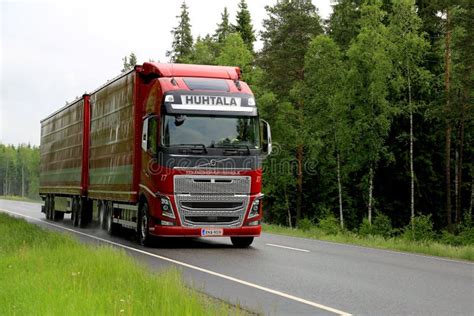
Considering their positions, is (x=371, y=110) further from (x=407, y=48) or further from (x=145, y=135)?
(x=145, y=135)

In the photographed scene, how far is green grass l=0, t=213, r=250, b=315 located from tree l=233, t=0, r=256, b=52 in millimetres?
63630

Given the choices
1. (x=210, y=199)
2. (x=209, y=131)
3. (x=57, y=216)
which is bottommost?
(x=57, y=216)

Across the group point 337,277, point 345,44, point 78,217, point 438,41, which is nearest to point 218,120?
point 337,277

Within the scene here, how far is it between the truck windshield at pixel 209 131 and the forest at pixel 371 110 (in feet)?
59.1

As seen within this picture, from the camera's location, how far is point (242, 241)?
16.4 m

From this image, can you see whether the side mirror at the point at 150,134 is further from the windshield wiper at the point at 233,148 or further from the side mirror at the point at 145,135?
the windshield wiper at the point at 233,148

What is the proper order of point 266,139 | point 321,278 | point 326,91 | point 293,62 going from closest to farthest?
point 321,278 < point 266,139 < point 326,91 < point 293,62

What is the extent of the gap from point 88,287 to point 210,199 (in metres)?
7.14

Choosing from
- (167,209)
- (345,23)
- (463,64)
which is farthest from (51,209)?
(345,23)

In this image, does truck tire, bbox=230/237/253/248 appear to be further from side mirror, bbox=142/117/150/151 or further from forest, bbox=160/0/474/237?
forest, bbox=160/0/474/237

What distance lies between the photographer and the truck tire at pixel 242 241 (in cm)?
1625

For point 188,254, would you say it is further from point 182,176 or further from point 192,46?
point 192,46

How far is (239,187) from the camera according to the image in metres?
15.0

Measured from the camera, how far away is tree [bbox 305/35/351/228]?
1619 inches
